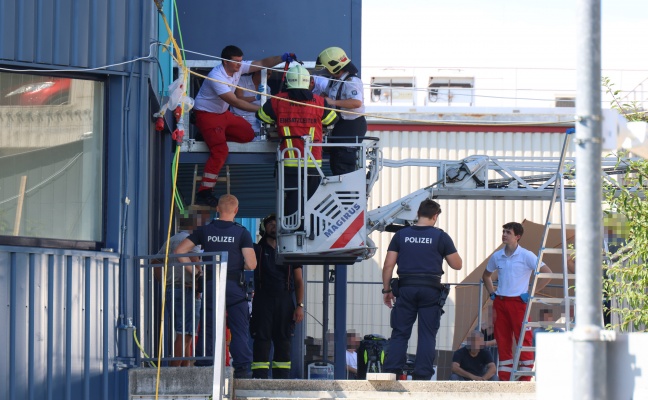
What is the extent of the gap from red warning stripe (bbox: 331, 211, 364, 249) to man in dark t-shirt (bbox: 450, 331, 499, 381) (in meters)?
2.28

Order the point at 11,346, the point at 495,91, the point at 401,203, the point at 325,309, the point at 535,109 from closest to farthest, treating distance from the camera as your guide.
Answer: the point at 11,346 < the point at 401,203 < the point at 325,309 < the point at 535,109 < the point at 495,91

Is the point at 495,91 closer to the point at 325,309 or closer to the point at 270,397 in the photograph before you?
the point at 325,309

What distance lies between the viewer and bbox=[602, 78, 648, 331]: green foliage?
10195mm

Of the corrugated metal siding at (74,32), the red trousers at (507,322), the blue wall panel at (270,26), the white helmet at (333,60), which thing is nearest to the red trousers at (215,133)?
the white helmet at (333,60)

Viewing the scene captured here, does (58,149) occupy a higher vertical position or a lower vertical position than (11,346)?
higher

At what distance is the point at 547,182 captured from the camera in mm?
15422

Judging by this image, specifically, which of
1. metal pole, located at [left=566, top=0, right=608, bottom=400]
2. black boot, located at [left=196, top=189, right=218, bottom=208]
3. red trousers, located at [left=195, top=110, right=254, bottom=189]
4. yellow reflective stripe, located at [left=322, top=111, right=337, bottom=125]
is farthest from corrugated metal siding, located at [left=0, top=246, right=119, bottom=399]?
metal pole, located at [left=566, top=0, right=608, bottom=400]

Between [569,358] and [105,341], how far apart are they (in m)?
5.37

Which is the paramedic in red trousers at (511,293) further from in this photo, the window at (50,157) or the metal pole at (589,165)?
the metal pole at (589,165)

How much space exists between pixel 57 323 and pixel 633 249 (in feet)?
15.5

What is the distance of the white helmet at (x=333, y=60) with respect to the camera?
13430mm

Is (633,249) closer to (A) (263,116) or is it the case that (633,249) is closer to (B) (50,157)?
(A) (263,116)

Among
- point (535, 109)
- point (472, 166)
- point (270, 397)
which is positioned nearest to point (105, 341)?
point (270, 397)

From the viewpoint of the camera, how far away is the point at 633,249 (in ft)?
34.0
